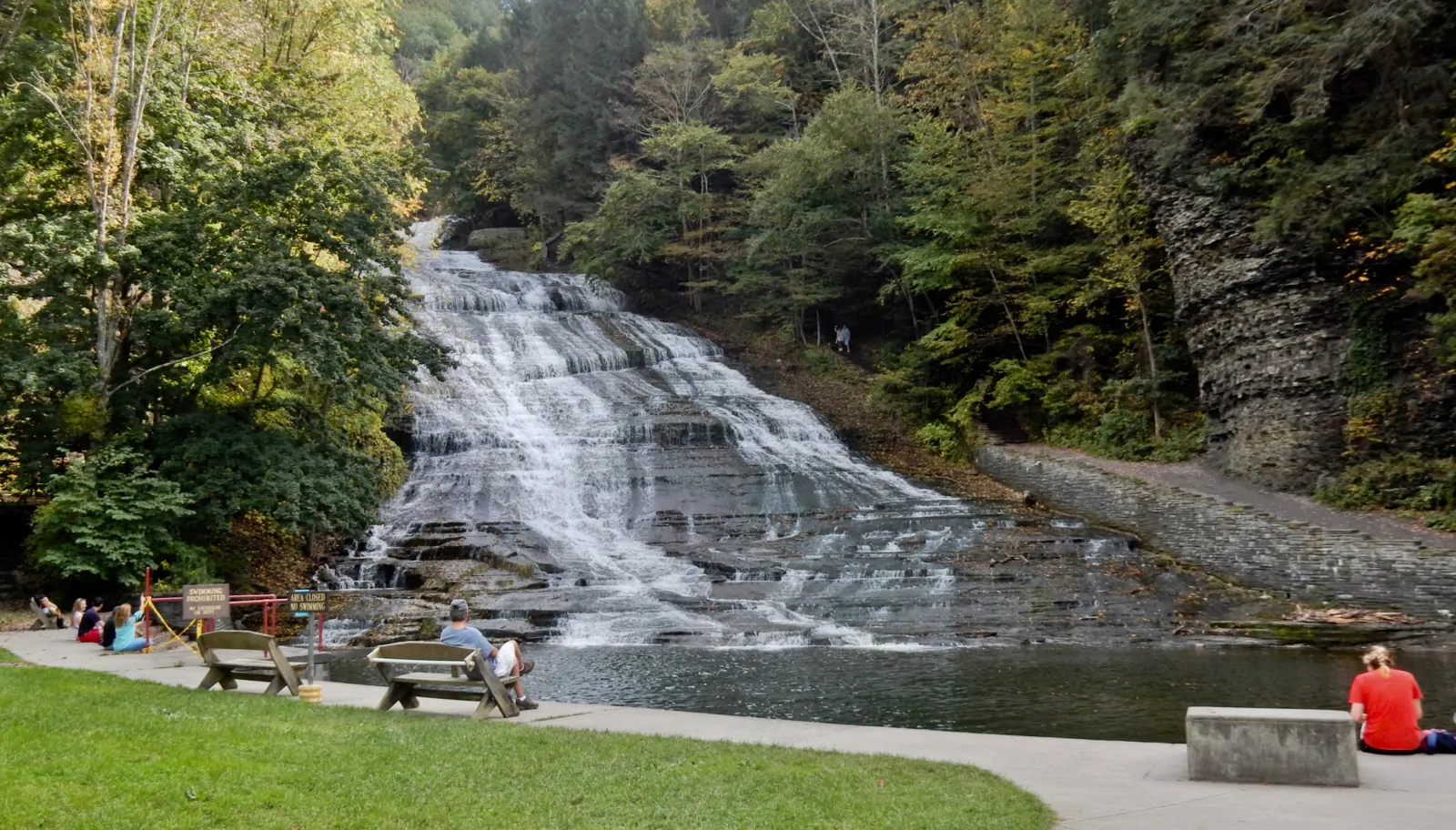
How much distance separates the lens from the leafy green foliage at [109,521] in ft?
49.4

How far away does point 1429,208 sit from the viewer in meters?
14.6

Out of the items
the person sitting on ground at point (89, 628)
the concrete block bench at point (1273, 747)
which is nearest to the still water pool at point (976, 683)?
the concrete block bench at point (1273, 747)

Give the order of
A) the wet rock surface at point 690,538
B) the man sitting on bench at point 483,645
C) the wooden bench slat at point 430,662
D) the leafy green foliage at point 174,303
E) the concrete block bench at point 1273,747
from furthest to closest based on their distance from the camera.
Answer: the leafy green foliage at point 174,303 < the wet rock surface at point 690,538 < the man sitting on bench at point 483,645 < the wooden bench slat at point 430,662 < the concrete block bench at point 1273,747

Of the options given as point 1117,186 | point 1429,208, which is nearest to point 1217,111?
point 1117,186

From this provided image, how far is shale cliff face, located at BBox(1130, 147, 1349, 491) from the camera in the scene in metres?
17.6

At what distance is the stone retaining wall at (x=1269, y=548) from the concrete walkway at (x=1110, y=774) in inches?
335

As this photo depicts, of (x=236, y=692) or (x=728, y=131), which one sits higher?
(x=728, y=131)

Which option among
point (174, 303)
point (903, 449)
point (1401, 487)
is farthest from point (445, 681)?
point (903, 449)

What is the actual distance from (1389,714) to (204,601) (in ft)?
42.5

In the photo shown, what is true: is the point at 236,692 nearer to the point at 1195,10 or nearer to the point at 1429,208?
the point at 1429,208

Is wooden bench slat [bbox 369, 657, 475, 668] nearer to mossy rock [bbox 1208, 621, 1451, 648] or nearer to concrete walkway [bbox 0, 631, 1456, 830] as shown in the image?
concrete walkway [bbox 0, 631, 1456, 830]

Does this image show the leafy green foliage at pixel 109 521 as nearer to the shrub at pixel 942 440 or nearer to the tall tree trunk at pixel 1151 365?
the shrub at pixel 942 440

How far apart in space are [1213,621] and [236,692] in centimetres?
1227

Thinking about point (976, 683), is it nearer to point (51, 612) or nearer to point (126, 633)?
point (126, 633)
